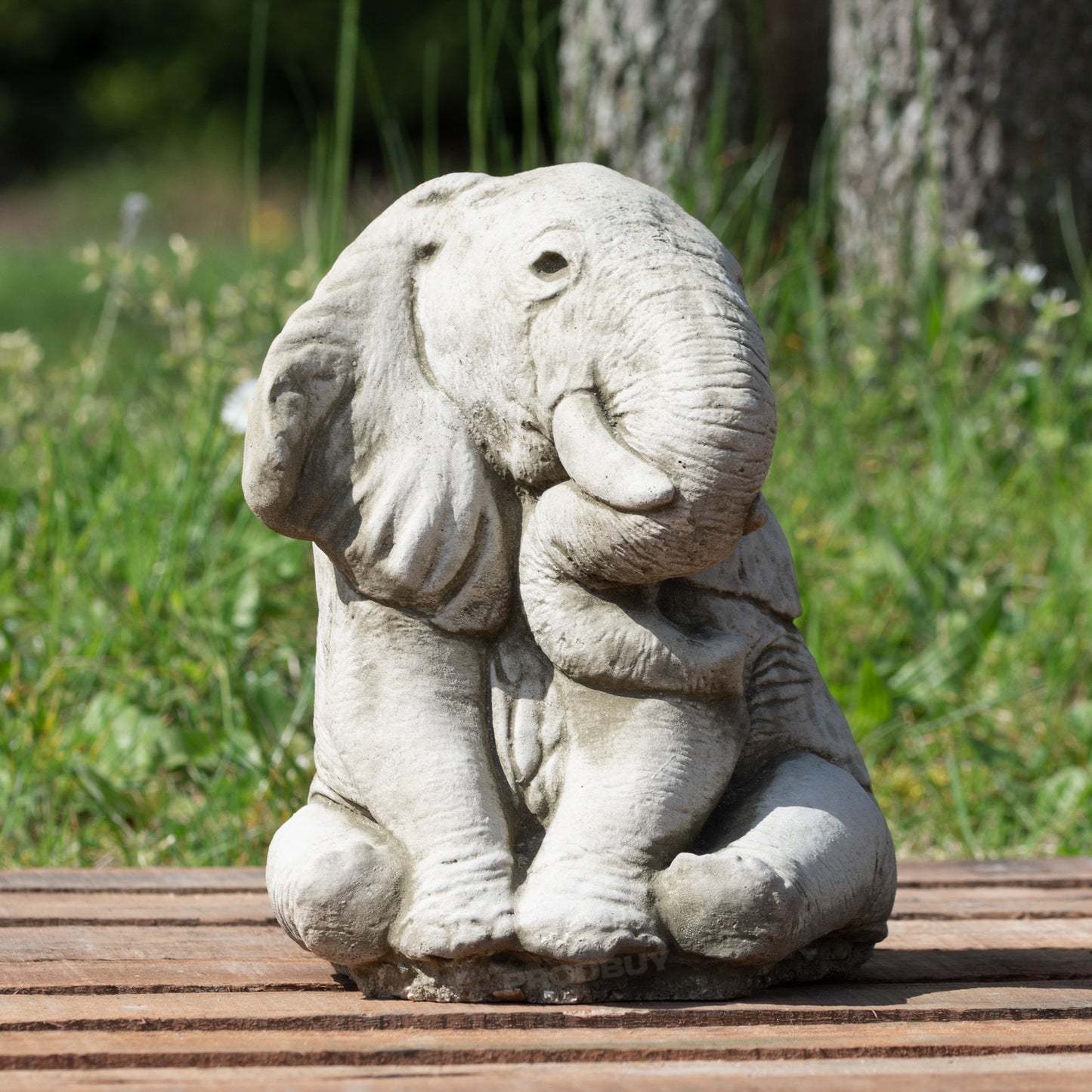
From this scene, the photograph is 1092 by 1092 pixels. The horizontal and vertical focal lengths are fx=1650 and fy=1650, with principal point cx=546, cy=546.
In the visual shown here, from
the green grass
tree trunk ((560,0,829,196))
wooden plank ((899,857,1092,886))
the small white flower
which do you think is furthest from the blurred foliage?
wooden plank ((899,857,1092,886))

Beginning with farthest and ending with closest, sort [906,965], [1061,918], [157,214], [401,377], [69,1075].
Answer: [157,214], [1061,918], [906,965], [401,377], [69,1075]

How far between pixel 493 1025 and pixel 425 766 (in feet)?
0.92

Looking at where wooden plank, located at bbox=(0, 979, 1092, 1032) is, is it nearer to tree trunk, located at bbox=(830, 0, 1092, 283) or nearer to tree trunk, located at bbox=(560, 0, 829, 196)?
tree trunk, located at bbox=(830, 0, 1092, 283)

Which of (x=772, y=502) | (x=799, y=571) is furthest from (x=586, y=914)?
(x=772, y=502)

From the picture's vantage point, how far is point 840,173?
4.28 metres

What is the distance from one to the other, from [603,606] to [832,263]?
2797mm

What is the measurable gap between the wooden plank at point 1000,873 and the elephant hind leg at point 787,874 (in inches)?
25.4

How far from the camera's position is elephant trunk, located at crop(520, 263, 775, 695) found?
1666 millimetres

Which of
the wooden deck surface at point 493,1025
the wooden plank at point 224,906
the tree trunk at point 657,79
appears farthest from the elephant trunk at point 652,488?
the tree trunk at point 657,79

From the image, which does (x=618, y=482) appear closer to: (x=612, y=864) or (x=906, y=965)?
(x=612, y=864)

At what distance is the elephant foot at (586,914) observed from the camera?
1.68m

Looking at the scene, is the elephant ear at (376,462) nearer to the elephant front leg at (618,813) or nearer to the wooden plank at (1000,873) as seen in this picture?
the elephant front leg at (618,813)

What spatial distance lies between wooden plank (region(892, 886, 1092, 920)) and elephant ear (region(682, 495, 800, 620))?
58 cm

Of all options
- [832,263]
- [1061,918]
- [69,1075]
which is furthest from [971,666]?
[69,1075]
